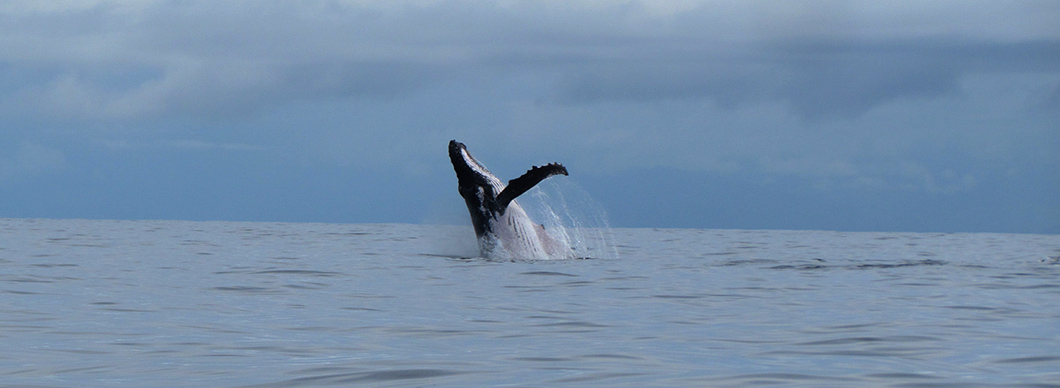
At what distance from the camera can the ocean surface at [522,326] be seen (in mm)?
7586

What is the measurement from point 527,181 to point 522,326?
9.60m

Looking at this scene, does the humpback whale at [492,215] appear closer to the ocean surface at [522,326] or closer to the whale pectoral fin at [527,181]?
the whale pectoral fin at [527,181]

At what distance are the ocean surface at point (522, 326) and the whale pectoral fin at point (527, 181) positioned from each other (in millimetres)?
1511

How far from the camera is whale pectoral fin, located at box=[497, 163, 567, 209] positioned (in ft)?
65.3

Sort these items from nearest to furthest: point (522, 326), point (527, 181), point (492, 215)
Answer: point (522, 326) → point (527, 181) → point (492, 215)

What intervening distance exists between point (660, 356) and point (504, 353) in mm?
1264

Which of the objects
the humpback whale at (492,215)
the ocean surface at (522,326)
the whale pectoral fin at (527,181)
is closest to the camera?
the ocean surface at (522,326)

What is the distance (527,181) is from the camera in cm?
2053

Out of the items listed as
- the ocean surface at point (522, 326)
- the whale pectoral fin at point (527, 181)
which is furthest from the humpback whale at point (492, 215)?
the ocean surface at point (522, 326)

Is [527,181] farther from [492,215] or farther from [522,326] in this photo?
[522,326]

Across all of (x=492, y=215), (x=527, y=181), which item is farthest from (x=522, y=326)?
(x=492, y=215)

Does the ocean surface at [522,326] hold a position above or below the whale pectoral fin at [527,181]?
below

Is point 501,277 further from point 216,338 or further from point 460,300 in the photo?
point 216,338

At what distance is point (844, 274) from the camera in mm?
19547
